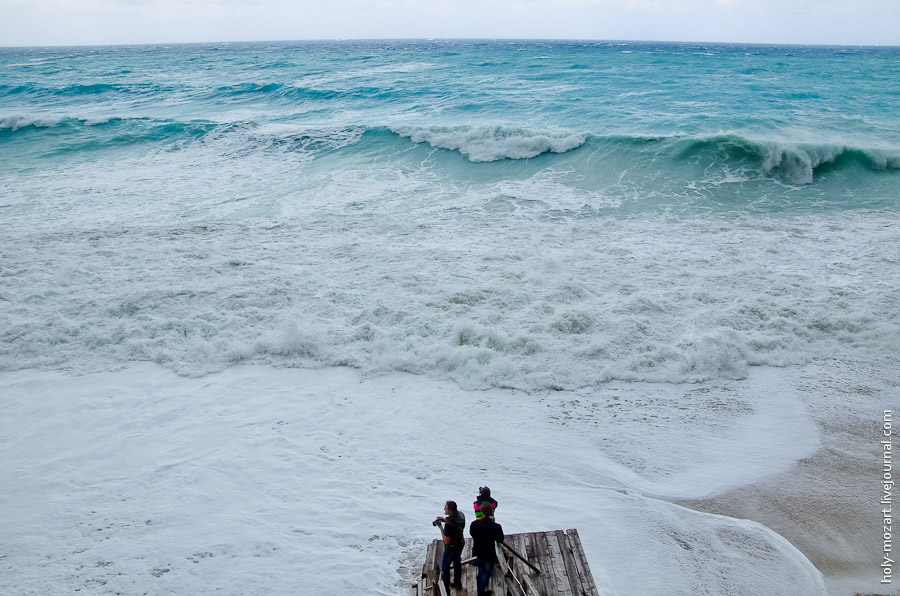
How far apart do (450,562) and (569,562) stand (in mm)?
1208

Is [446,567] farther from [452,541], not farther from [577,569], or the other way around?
[577,569]

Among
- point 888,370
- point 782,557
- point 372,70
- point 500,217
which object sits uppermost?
point 372,70

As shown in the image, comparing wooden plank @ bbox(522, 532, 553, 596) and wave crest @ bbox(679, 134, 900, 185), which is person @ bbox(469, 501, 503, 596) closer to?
wooden plank @ bbox(522, 532, 553, 596)

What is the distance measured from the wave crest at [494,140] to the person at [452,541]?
60.7 feet

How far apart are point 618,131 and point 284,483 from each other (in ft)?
68.9

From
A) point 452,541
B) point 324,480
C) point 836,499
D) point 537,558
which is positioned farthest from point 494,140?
point 452,541

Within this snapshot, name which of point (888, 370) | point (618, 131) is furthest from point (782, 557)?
point (618, 131)

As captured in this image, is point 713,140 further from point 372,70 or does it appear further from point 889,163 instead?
point 372,70

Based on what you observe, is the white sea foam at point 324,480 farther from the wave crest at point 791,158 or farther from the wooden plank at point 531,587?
the wave crest at point 791,158

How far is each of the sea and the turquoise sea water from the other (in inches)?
3.3

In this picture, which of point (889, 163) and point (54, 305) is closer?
point (54, 305)

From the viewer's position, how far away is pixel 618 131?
23.6m

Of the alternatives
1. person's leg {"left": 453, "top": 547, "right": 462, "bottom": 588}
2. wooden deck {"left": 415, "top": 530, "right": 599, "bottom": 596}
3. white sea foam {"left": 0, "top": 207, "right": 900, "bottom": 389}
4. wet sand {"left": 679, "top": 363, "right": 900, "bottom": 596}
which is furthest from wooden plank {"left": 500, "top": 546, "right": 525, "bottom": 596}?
white sea foam {"left": 0, "top": 207, "right": 900, "bottom": 389}

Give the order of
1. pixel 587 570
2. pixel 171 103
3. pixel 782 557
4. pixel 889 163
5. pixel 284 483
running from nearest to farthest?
pixel 587 570 < pixel 782 557 < pixel 284 483 < pixel 889 163 < pixel 171 103
